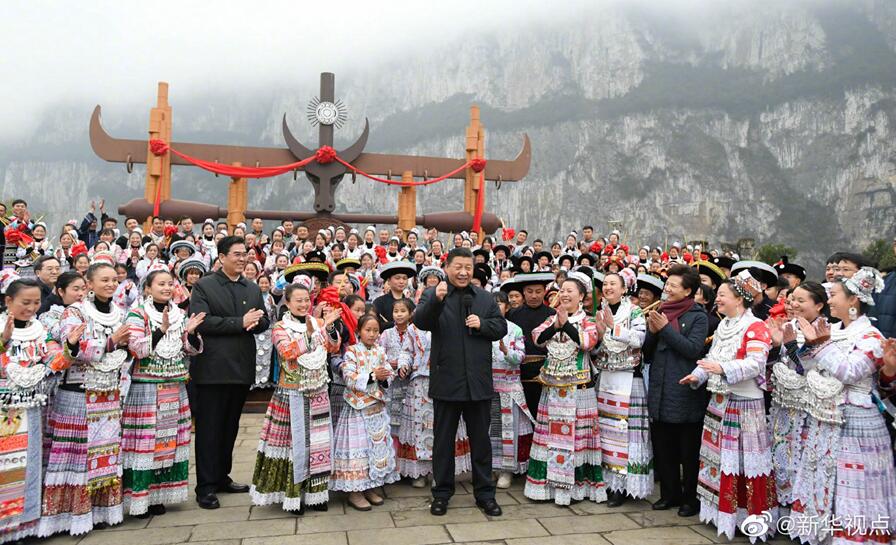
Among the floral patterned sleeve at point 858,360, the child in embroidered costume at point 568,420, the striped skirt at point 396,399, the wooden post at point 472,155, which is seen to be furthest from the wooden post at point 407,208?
the floral patterned sleeve at point 858,360

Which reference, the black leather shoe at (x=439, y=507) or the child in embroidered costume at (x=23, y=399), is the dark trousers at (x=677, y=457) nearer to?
the black leather shoe at (x=439, y=507)

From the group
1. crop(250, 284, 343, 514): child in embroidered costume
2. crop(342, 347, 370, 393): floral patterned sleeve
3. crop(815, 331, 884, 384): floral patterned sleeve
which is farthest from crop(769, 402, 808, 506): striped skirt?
crop(250, 284, 343, 514): child in embroidered costume

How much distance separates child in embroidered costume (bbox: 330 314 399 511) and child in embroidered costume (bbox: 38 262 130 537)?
58.0 inches

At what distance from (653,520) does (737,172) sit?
72.7m

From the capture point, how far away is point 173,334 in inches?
159

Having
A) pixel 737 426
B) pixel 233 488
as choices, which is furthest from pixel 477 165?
pixel 737 426

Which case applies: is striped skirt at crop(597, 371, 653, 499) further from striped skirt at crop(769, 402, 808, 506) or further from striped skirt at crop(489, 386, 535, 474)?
striped skirt at crop(769, 402, 808, 506)

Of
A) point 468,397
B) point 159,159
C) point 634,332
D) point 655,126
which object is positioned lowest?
point 468,397

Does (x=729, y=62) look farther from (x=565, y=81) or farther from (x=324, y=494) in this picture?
(x=324, y=494)

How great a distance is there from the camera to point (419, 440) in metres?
4.75

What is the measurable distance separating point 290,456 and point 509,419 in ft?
5.91

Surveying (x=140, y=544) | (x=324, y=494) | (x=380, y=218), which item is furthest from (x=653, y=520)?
(x=380, y=218)

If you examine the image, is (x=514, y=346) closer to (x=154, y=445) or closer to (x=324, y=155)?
(x=154, y=445)

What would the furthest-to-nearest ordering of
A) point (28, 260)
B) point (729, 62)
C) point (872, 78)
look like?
point (729, 62) < point (872, 78) < point (28, 260)
